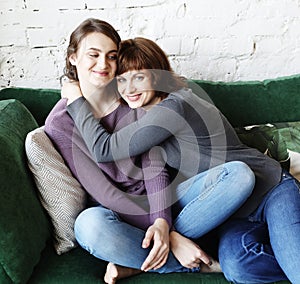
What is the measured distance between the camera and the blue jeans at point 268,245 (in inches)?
52.4

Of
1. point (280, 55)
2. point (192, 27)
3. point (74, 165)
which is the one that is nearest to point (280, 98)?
point (280, 55)

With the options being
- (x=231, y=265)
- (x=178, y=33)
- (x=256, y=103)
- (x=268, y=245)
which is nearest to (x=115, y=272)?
(x=231, y=265)

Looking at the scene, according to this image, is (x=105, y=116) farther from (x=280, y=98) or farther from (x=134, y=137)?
(x=280, y=98)

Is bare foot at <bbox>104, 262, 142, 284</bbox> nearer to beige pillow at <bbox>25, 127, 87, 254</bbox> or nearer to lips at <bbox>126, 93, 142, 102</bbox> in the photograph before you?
beige pillow at <bbox>25, 127, 87, 254</bbox>

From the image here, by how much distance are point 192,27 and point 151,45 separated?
0.50 meters

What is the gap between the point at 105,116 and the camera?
1.65m

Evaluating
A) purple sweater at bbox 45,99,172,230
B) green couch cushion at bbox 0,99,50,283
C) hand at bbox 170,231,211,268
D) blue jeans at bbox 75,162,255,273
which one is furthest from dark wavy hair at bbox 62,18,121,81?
hand at bbox 170,231,211,268

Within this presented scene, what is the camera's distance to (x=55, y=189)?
1.50 meters

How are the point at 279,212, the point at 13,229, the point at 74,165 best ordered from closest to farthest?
the point at 13,229 < the point at 279,212 < the point at 74,165

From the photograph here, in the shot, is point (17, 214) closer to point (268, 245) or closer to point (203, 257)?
point (203, 257)

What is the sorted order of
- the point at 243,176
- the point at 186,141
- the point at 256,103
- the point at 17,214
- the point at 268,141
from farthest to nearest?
the point at 256,103
the point at 268,141
the point at 186,141
the point at 243,176
the point at 17,214

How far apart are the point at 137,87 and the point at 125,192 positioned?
345mm

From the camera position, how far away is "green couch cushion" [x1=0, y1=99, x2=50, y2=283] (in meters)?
1.29

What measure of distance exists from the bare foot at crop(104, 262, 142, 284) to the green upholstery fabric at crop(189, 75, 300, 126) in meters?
0.77
